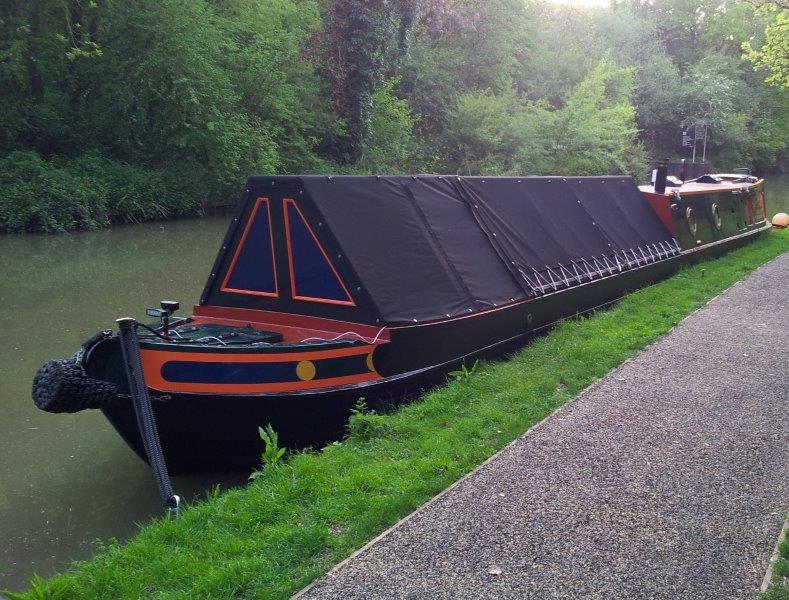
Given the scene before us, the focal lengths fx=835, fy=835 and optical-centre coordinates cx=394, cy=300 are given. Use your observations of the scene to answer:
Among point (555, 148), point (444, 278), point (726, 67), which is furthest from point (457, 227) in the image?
point (726, 67)

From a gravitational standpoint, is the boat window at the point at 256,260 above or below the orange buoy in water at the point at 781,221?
above

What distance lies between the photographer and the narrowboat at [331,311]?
594cm

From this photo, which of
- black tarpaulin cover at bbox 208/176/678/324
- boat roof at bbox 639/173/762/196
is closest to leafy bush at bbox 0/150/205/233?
boat roof at bbox 639/173/762/196

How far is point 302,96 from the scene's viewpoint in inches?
1119

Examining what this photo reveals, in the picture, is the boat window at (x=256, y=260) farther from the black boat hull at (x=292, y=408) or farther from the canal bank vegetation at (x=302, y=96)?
the canal bank vegetation at (x=302, y=96)

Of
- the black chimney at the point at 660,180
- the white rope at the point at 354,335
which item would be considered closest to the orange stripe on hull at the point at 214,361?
the white rope at the point at 354,335

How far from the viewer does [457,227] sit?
8203 mm

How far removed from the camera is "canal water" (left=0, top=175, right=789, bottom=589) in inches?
221

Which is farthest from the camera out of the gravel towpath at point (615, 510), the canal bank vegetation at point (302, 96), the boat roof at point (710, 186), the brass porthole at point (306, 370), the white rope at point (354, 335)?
the canal bank vegetation at point (302, 96)

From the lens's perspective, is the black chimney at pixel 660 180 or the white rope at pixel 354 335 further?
the black chimney at pixel 660 180

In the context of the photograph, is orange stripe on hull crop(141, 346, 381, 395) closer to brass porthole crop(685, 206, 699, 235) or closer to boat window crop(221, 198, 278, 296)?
boat window crop(221, 198, 278, 296)

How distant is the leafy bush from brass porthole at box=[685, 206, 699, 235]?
14252 mm

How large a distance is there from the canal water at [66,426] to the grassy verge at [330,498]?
813 millimetres

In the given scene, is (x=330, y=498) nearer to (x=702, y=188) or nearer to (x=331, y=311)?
(x=331, y=311)
